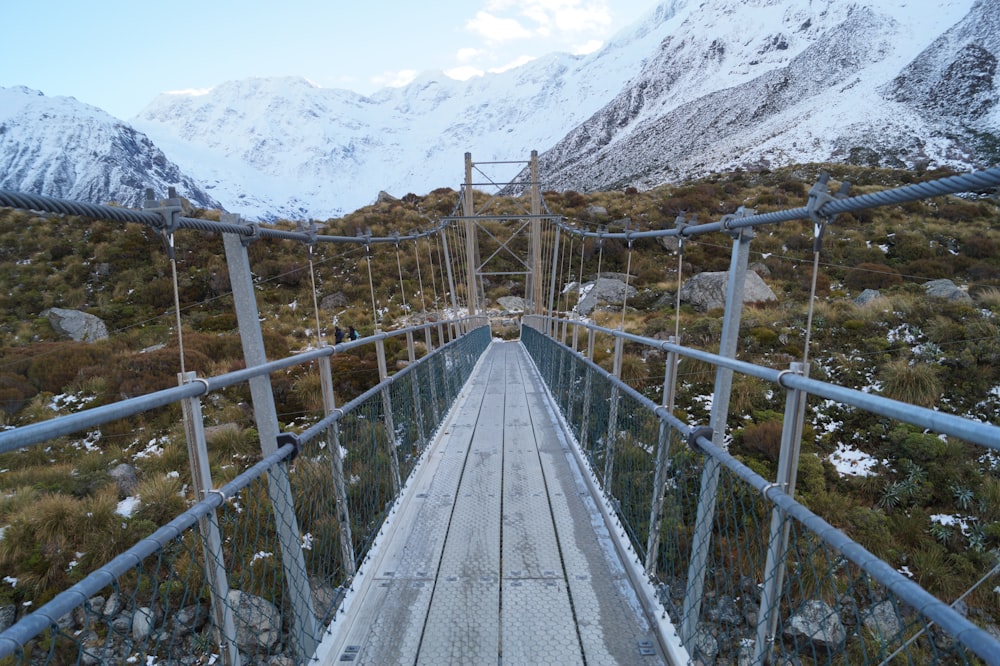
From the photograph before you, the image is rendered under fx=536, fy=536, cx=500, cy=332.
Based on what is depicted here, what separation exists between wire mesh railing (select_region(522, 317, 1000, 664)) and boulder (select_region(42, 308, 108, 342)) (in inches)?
472

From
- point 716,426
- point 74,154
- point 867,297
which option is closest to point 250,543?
point 716,426

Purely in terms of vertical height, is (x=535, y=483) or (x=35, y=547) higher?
(x=535, y=483)

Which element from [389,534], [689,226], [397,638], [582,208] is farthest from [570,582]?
[582,208]

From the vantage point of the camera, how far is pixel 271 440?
1.91 meters

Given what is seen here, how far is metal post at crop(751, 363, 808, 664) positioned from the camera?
Answer: 52.2 inches

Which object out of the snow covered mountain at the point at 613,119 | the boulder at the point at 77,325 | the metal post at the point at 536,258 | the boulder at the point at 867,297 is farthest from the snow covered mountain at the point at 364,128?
the boulder at the point at 867,297

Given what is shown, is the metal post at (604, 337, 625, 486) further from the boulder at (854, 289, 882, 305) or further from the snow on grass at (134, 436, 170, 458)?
the boulder at (854, 289, 882, 305)

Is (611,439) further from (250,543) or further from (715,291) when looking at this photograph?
(715,291)

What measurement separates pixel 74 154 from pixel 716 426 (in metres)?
83.0

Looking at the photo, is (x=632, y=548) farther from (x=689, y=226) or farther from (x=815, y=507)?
(x=815, y=507)

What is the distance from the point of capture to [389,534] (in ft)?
9.29

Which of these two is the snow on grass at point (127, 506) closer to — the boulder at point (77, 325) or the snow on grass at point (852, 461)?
the snow on grass at point (852, 461)

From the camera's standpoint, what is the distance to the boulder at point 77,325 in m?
11.9

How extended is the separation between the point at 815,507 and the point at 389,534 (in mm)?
4142
